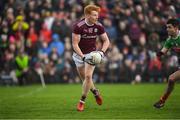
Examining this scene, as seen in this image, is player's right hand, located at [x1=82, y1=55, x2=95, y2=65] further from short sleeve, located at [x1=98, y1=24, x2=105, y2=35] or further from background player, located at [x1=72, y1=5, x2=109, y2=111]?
short sleeve, located at [x1=98, y1=24, x2=105, y2=35]

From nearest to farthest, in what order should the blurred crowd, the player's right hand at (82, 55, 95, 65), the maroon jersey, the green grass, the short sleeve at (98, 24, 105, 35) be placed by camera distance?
the green grass, the player's right hand at (82, 55, 95, 65), the maroon jersey, the short sleeve at (98, 24, 105, 35), the blurred crowd

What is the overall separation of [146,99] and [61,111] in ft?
14.5

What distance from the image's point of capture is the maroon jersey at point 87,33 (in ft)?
47.2

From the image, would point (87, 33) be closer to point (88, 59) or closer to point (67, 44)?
point (88, 59)

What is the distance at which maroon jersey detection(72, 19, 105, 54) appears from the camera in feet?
47.2

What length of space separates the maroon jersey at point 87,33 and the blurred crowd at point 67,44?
42.0ft

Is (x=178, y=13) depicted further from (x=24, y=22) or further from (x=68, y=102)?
(x=68, y=102)

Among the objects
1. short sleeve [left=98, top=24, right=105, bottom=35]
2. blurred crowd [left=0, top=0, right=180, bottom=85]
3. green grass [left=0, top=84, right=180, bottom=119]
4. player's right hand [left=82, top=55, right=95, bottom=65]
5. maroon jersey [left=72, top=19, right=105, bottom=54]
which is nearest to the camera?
green grass [left=0, top=84, right=180, bottom=119]

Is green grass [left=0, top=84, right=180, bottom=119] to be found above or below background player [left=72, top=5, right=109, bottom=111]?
below

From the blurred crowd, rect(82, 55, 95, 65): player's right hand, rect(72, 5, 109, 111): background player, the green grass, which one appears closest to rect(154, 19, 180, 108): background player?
the green grass

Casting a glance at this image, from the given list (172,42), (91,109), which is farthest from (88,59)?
(172,42)

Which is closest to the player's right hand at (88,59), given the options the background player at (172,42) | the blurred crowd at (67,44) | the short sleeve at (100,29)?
the short sleeve at (100,29)

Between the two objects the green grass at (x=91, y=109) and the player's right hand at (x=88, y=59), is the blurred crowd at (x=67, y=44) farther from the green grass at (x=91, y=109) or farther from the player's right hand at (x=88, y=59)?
the player's right hand at (x=88, y=59)

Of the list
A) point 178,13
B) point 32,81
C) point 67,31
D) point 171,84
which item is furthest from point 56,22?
point 171,84
